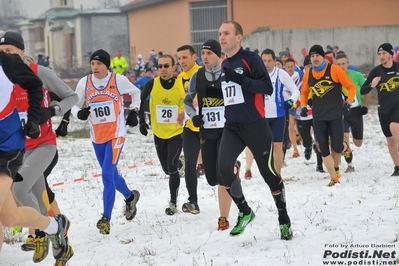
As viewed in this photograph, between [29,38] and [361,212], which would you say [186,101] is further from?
[29,38]

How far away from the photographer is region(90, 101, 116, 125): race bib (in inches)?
325

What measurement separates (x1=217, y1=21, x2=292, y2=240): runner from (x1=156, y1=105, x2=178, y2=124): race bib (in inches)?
84.6

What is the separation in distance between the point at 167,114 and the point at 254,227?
2.22 metres

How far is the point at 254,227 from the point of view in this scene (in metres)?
7.66

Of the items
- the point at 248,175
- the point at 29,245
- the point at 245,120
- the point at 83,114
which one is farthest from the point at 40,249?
the point at 248,175

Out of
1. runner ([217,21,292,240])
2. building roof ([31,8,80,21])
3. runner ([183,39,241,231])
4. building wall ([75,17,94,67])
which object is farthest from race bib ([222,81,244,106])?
building roof ([31,8,80,21])

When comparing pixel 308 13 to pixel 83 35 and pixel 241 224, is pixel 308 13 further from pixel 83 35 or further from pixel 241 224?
pixel 241 224

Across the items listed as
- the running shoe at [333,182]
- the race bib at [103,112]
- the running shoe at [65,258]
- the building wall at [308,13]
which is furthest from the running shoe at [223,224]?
the building wall at [308,13]

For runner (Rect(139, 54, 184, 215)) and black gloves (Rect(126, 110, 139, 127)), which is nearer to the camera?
black gloves (Rect(126, 110, 139, 127))

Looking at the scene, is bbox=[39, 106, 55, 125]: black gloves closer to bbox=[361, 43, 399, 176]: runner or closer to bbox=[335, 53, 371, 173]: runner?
bbox=[361, 43, 399, 176]: runner

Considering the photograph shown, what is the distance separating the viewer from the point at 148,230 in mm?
8188

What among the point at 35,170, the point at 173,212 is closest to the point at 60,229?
the point at 35,170

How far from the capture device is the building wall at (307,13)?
42500 millimetres

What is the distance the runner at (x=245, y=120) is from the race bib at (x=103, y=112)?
5.58ft
